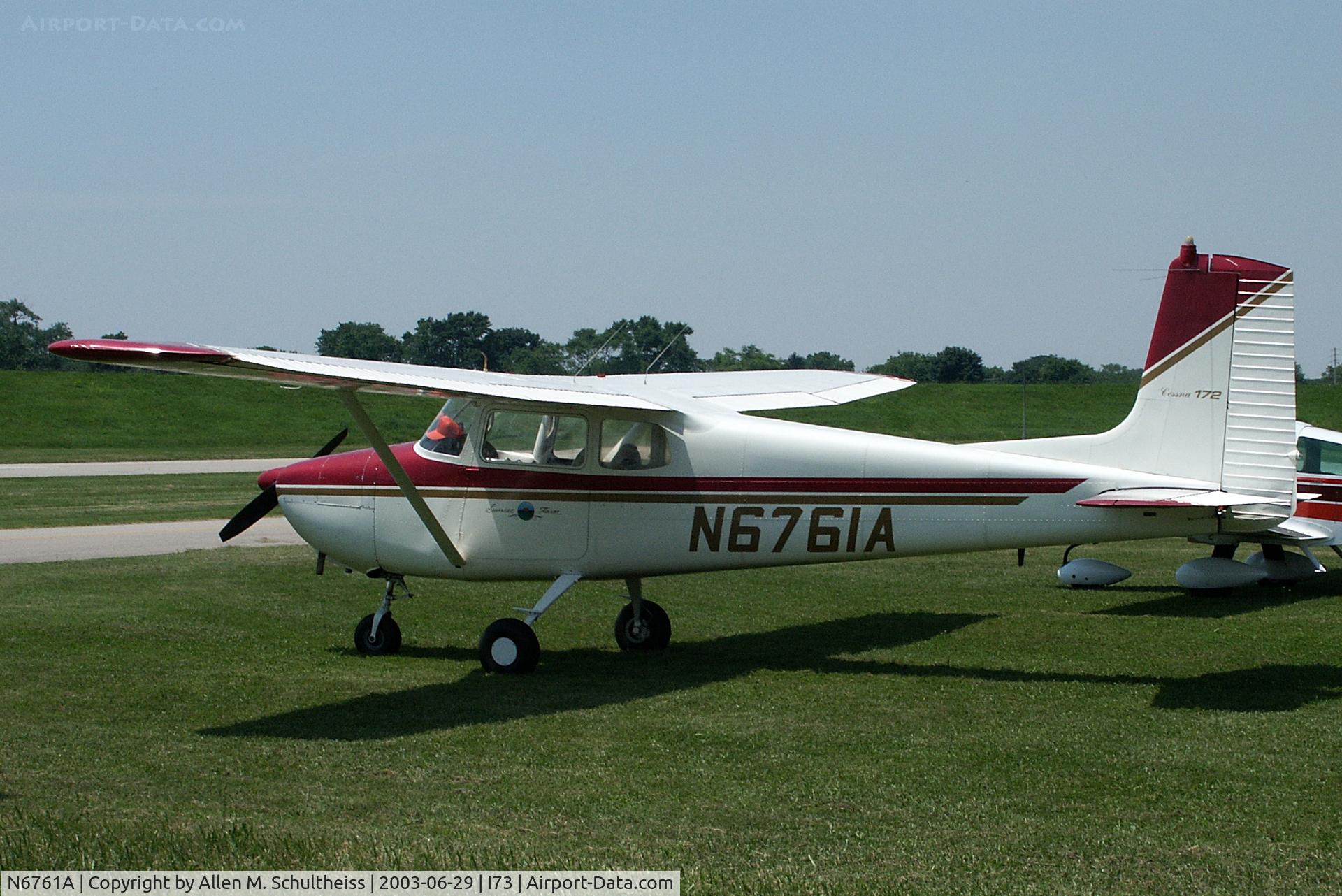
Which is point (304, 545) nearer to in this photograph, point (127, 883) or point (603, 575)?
point (603, 575)

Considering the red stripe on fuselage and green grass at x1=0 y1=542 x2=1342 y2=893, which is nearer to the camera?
green grass at x1=0 y1=542 x2=1342 y2=893

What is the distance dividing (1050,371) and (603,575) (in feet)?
259

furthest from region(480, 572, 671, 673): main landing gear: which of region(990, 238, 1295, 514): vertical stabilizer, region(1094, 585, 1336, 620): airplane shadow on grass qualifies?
region(1094, 585, 1336, 620): airplane shadow on grass

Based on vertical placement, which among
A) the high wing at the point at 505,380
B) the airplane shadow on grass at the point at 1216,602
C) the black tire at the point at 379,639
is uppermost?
the high wing at the point at 505,380

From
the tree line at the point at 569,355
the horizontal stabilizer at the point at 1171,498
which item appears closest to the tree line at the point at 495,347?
the tree line at the point at 569,355

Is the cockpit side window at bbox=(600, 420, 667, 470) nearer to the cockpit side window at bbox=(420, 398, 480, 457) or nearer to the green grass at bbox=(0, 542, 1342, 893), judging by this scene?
Answer: the cockpit side window at bbox=(420, 398, 480, 457)

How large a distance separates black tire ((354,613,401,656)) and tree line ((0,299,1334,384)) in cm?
253

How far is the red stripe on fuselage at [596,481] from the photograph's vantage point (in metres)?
9.41

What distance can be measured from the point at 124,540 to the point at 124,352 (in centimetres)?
1253

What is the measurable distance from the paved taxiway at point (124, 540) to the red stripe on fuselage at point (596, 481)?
7.09 m

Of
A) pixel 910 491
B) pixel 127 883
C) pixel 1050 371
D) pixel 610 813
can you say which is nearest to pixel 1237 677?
pixel 910 491

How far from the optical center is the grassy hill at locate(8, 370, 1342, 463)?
1908 inches

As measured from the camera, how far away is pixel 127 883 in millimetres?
4840

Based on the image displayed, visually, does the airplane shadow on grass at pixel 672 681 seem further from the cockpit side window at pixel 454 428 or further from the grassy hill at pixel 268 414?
the grassy hill at pixel 268 414
